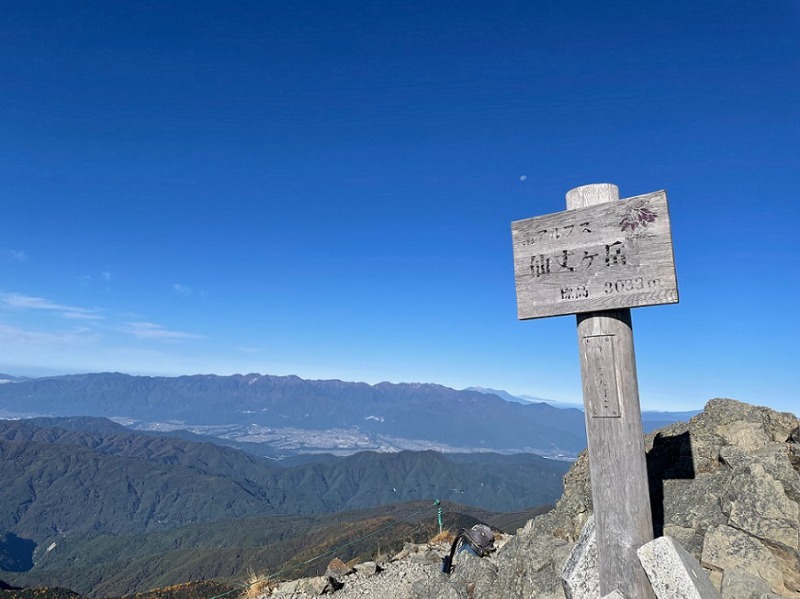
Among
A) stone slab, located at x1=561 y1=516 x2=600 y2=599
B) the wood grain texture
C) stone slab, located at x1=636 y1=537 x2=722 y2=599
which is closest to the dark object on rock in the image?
stone slab, located at x1=561 y1=516 x2=600 y2=599

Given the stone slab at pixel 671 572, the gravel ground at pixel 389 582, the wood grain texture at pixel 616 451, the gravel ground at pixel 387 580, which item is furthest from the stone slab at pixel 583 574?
the gravel ground at pixel 389 582

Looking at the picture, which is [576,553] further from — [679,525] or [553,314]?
[553,314]

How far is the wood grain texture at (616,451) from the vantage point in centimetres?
471

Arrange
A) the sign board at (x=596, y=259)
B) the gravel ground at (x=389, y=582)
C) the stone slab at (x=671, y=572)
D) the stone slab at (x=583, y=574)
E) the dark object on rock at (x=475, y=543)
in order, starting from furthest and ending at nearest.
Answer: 1. the gravel ground at (x=389, y=582)
2. the dark object on rock at (x=475, y=543)
3. the stone slab at (x=583, y=574)
4. the sign board at (x=596, y=259)
5. the stone slab at (x=671, y=572)

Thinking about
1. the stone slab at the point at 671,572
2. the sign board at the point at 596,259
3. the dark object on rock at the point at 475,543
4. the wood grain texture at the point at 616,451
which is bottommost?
the dark object on rock at the point at 475,543

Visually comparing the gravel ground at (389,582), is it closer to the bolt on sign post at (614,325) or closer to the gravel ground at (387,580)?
the gravel ground at (387,580)

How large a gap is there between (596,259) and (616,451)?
188 centimetres

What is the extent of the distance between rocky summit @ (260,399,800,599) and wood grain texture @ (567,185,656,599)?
0.96 ft

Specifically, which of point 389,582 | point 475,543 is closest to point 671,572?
point 475,543

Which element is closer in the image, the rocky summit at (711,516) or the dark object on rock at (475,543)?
the rocky summit at (711,516)

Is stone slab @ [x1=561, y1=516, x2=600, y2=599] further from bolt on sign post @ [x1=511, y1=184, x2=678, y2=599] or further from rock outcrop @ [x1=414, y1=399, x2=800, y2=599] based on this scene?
rock outcrop @ [x1=414, y1=399, x2=800, y2=599]

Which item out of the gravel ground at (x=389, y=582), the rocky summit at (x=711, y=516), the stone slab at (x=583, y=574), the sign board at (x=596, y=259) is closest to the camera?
the sign board at (x=596, y=259)

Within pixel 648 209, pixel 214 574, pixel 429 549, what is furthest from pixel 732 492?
pixel 214 574

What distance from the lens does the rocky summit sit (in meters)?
5.54
